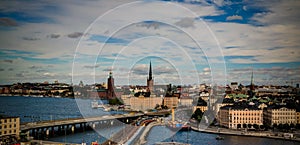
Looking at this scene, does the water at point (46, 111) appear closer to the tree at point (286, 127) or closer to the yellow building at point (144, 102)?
the yellow building at point (144, 102)

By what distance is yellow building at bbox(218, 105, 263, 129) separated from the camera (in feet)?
45.8

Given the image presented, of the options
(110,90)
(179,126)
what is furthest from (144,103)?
(179,126)

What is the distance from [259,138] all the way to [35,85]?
4322 centimetres

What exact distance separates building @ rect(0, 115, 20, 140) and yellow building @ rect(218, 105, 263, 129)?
8.24 meters

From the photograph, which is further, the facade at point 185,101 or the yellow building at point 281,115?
the facade at point 185,101

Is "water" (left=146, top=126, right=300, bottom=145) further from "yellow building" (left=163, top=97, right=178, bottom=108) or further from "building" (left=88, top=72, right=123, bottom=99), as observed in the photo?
"building" (left=88, top=72, right=123, bottom=99)

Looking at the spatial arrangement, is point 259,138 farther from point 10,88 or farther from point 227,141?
point 10,88

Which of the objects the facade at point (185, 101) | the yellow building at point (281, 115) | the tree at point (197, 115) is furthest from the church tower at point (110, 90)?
the yellow building at point (281, 115)

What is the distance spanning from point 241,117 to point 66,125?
7.16m

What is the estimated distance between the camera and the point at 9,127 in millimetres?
8922

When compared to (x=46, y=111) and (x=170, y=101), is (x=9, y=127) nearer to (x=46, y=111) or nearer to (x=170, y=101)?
(x=46, y=111)

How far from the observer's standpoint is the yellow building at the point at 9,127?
862 cm

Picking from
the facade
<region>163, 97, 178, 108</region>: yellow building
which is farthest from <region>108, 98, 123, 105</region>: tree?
the facade

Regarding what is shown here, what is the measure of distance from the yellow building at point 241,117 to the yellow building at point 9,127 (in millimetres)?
8235
